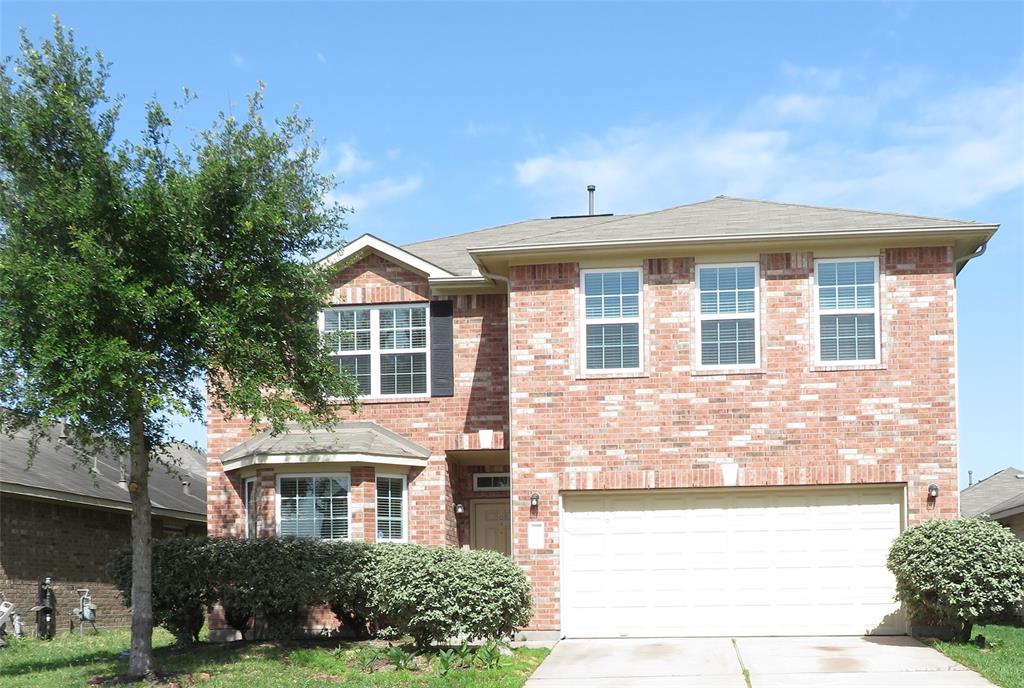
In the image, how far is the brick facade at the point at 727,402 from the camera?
54.6 ft

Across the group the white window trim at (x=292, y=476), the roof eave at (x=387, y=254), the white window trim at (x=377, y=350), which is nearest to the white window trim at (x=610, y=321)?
the roof eave at (x=387, y=254)

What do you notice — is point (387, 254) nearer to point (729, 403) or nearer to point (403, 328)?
point (403, 328)

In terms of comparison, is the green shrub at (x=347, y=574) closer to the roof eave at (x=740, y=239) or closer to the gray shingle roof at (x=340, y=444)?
the gray shingle roof at (x=340, y=444)

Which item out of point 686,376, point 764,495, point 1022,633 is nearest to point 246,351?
point 686,376

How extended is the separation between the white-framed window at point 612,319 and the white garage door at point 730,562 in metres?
1.94

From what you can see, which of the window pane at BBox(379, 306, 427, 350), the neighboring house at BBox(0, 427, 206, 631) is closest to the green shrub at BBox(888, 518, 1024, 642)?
the window pane at BBox(379, 306, 427, 350)

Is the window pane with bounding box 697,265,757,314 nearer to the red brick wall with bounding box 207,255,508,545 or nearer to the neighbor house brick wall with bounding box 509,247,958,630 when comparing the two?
the neighbor house brick wall with bounding box 509,247,958,630

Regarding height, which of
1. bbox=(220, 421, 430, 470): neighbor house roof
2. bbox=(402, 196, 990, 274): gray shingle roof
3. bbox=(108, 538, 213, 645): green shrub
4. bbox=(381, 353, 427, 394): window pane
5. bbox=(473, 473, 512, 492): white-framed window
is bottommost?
bbox=(108, 538, 213, 645): green shrub

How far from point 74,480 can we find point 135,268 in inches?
442

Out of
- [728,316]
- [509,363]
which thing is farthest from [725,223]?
[509,363]

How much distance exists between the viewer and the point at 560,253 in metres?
17.2

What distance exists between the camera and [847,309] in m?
17.0

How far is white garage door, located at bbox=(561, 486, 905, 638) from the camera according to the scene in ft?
55.0

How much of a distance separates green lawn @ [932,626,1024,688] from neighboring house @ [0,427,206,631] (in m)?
12.2
